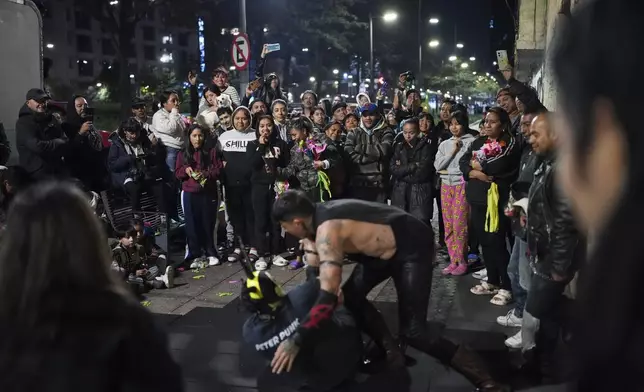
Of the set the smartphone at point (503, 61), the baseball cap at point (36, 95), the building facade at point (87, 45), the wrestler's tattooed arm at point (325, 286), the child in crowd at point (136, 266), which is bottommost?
the child in crowd at point (136, 266)

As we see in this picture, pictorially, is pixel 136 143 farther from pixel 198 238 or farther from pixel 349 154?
pixel 349 154

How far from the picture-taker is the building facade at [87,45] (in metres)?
61.5

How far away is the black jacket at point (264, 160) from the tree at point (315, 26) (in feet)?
87.4

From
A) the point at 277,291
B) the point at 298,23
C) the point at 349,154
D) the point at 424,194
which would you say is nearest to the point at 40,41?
the point at 349,154

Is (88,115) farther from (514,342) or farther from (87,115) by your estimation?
(514,342)

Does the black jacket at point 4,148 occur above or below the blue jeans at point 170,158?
above

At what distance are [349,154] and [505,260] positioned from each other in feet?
9.38

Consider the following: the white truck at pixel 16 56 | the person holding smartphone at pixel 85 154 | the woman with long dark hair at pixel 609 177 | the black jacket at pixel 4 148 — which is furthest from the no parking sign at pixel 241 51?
the woman with long dark hair at pixel 609 177

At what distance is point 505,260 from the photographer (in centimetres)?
670

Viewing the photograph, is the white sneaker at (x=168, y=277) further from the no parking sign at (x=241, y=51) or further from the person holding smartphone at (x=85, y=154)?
the no parking sign at (x=241, y=51)

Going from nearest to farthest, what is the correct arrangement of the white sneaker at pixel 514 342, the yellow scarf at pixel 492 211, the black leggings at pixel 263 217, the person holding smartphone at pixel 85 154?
the white sneaker at pixel 514 342
the yellow scarf at pixel 492 211
the black leggings at pixel 263 217
the person holding smartphone at pixel 85 154

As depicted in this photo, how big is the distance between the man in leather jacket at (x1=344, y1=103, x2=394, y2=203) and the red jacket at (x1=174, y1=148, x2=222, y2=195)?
5.86 ft

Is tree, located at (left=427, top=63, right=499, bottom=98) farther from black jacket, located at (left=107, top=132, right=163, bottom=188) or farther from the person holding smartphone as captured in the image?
black jacket, located at (left=107, top=132, right=163, bottom=188)

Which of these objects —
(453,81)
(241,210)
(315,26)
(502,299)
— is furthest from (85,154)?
(453,81)
